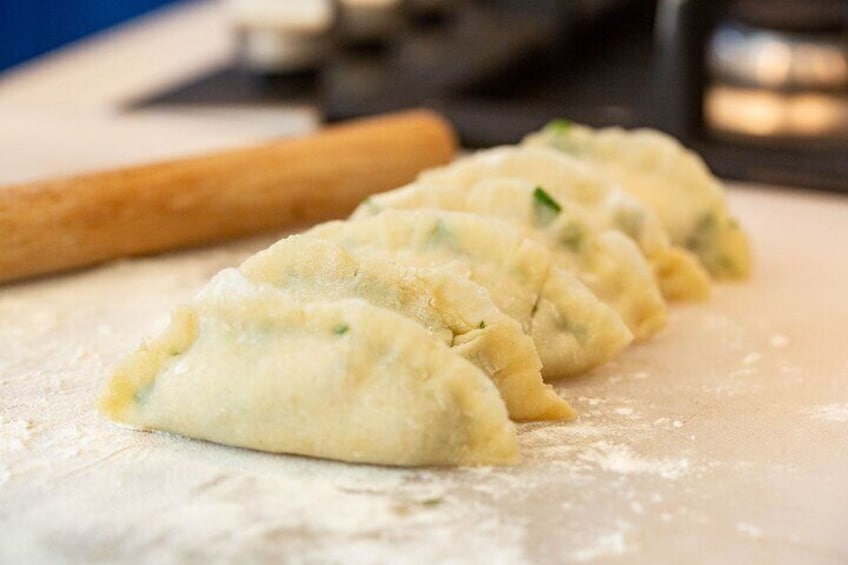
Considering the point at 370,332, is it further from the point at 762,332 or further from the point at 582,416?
the point at 762,332

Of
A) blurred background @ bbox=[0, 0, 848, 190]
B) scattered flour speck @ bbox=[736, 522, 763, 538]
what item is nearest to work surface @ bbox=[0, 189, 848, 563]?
scattered flour speck @ bbox=[736, 522, 763, 538]

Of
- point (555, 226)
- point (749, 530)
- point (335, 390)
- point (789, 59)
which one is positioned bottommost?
point (749, 530)

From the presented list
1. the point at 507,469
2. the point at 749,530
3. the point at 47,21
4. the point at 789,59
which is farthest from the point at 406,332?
the point at 47,21

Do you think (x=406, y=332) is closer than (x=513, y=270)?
Yes

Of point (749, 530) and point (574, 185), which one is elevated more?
point (574, 185)

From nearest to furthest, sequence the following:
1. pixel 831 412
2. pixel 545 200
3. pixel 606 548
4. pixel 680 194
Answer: pixel 606 548 < pixel 831 412 < pixel 545 200 < pixel 680 194

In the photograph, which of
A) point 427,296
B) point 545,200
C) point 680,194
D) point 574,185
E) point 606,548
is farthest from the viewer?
point 680,194

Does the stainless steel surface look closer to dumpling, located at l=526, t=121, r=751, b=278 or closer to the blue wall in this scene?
dumpling, located at l=526, t=121, r=751, b=278

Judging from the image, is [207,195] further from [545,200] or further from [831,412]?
[831,412]

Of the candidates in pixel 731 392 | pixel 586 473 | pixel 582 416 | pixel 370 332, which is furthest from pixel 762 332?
pixel 370 332
